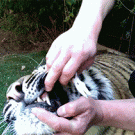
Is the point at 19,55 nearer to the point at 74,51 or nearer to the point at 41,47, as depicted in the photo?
the point at 41,47

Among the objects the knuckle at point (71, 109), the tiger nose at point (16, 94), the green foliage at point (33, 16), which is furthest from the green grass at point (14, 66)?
the knuckle at point (71, 109)

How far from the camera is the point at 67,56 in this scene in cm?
60

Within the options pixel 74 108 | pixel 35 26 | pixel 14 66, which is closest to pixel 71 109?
Result: pixel 74 108

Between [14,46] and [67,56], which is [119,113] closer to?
[67,56]

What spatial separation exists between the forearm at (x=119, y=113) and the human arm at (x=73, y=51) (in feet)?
0.53

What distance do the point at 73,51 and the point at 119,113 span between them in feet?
0.86

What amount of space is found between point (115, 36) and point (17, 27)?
132 centimetres

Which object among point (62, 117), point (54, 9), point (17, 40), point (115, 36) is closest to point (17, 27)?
point (17, 40)

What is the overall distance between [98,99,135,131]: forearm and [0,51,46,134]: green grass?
127 cm

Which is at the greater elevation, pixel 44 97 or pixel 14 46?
pixel 44 97

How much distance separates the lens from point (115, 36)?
6.36ft

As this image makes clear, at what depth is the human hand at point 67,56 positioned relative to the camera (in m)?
0.59

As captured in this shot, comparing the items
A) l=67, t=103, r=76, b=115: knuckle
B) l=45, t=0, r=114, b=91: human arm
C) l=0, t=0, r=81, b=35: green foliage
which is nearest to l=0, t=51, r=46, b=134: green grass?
l=0, t=0, r=81, b=35: green foliage

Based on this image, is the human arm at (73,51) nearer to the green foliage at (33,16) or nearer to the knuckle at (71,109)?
the knuckle at (71,109)
